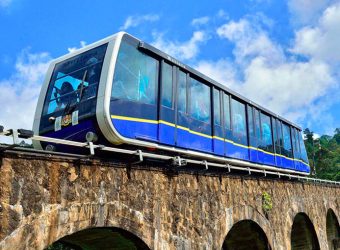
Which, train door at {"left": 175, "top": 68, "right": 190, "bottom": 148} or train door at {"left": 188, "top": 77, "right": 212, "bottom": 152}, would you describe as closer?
train door at {"left": 175, "top": 68, "right": 190, "bottom": 148}

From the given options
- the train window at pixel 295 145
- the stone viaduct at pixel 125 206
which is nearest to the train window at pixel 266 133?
the stone viaduct at pixel 125 206

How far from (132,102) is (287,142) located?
10201 mm

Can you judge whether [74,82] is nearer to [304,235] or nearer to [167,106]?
[167,106]

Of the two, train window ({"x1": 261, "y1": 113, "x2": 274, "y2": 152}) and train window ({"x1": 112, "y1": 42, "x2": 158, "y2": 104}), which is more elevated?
Result: train window ({"x1": 261, "y1": 113, "x2": 274, "y2": 152})

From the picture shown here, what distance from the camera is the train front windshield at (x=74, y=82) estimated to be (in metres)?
7.42

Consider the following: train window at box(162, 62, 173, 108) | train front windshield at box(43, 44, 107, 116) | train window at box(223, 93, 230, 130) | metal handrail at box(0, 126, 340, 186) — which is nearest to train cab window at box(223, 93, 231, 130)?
train window at box(223, 93, 230, 130)

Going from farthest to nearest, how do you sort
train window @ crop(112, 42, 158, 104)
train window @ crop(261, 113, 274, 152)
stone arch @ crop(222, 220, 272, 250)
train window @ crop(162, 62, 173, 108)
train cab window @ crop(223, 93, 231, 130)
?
train window @ crop(261, 113, 274, 152), stone arch @ crop(222, 220, 272, 250), train cab window @ crop(223, 93, 231, 130), train window @ crop(162, 62, 173, 108), train window @ crop(112, 42, 158, 104)

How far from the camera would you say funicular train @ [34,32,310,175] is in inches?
278

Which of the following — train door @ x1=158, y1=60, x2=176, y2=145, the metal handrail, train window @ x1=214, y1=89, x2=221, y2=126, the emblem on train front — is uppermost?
train window @ x1=214, y1=89, x2=221, y2=126

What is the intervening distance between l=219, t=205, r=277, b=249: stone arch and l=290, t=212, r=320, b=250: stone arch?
4851mm

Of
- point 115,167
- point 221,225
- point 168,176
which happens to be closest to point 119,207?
point 115,167

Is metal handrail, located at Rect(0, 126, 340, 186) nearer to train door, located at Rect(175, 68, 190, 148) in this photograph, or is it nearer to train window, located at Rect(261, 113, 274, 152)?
train door, located at Rect(175, 68, 190, 148)

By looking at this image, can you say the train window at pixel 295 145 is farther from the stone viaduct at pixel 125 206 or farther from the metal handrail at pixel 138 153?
the stone viaduct at pixel 125 206

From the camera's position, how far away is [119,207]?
6.43 meters
